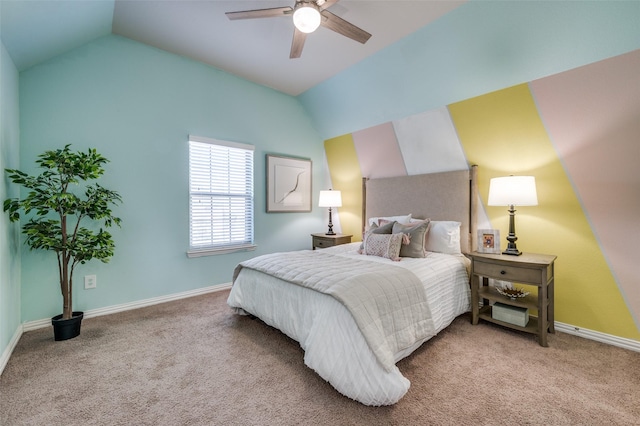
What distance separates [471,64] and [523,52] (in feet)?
1.36

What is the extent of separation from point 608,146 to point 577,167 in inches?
9.5

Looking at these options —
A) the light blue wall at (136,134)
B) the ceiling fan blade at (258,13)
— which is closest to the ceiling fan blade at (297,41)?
the ceiling fan blade at (258,13)

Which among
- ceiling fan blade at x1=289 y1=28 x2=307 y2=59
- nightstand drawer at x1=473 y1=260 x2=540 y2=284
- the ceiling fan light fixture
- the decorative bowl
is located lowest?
the decorative bowl

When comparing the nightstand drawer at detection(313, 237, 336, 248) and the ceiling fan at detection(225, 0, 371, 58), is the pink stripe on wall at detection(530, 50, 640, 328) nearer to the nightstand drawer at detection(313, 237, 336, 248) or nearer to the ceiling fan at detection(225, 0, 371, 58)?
the ceiling fan at detection(225, 0, 371, 58)

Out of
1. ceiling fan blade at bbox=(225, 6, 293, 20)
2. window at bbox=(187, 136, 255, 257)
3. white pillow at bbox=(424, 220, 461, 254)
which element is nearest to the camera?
ceiling fan blade at bbox=(225, 6, 293, 20)

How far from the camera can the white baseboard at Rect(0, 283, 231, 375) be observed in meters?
2.02

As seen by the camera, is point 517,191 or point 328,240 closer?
point 517,191

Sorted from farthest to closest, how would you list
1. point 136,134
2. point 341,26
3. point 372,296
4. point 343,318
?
point 136,134, point 341,26, point 372,296, point 343,318

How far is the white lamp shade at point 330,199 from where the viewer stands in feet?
13.9

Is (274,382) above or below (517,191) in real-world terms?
below

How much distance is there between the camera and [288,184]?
14.1 feet

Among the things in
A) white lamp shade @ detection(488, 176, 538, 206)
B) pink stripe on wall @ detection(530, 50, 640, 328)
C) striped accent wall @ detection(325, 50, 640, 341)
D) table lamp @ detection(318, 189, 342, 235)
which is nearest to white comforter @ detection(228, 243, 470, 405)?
white lamp shade @ detection(488, 176, 538, 206)

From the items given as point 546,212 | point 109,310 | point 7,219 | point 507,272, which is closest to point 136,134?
point 7,219

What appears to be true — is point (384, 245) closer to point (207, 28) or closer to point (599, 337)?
point (599, 337)
